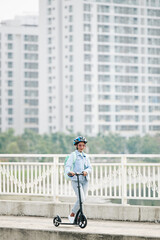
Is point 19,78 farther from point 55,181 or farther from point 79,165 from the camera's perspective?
point 79,165

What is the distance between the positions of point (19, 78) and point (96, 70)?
75.2 ft

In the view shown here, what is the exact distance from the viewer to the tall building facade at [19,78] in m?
128

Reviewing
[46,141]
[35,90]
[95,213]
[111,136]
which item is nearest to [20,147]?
[46,141]

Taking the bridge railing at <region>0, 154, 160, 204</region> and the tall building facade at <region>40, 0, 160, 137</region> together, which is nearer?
the bridge railing at <region>0, 154, 160, 204</region>

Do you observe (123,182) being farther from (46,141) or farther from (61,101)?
(61,101)

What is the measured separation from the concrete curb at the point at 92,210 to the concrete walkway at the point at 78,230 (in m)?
0.23

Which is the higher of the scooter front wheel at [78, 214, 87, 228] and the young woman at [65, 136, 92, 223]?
the young woman at [65, 136, 92, 223]

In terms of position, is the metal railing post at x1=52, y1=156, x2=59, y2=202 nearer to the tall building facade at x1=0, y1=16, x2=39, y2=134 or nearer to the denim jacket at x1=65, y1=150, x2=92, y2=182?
the denim jacket at x1=65, y1=150, x2=92, y2=182

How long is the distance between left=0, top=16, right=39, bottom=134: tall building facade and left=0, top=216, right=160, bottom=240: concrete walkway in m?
116

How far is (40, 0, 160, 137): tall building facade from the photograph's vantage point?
115375mm

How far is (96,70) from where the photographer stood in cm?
11806

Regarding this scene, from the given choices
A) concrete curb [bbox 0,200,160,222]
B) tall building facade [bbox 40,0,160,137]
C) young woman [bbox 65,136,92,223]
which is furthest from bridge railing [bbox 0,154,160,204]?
tall building facade [bbox 40,0,160,137]

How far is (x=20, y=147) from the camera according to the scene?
9381 centimetres

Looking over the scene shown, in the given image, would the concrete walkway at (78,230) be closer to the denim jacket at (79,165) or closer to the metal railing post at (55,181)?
the denim jacket at (79,165)
